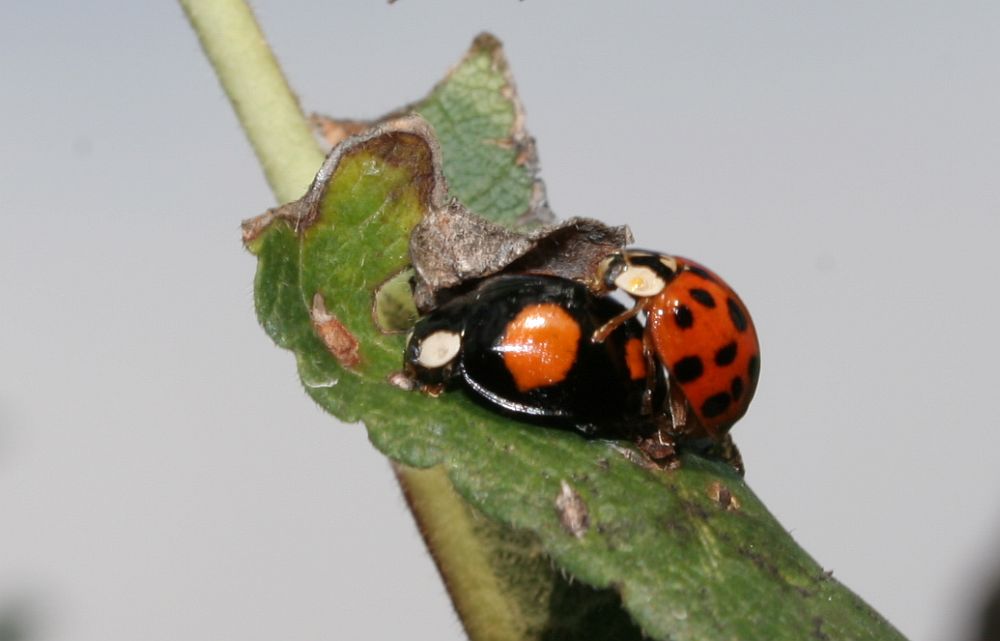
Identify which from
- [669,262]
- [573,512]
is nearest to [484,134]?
[669,262]

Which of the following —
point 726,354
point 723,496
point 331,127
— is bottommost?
point 723,496

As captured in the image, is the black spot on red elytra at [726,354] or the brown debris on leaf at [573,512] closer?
the brown debris on leaf at [573,512]

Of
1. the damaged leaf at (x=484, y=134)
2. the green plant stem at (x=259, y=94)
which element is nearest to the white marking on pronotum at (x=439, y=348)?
the green plant stem at (x=259, y=94)

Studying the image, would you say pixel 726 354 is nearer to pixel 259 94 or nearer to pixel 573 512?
pixel 573 512

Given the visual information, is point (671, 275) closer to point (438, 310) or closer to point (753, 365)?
point (753, 365)

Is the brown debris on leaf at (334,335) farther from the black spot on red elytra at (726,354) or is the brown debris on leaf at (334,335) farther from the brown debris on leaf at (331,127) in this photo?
the brown debris on leaf at (331,127)

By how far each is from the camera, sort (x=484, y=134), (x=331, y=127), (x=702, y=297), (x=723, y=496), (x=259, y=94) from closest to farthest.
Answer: (x=723, y=496) < (x=702, y=297) < (x=259, y=94) < (x=331, y=127) < (x=484, y=134)

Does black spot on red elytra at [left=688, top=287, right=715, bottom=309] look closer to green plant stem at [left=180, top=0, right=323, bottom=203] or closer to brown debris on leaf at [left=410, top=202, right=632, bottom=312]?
brown debris on leaf at [left=410, top=202, right=632, bottom=312]
